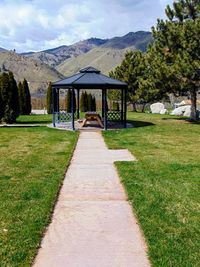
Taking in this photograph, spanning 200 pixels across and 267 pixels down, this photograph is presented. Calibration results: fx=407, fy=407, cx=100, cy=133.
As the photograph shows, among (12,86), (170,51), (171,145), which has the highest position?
(170,51)

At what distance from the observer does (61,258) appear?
14.5 ft

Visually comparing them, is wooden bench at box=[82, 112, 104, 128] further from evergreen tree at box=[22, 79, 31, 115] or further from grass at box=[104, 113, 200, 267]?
evergreen tree at box=[22, 79, 31, 115]

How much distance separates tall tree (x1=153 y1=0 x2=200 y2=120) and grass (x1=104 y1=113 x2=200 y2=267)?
31.2 ft

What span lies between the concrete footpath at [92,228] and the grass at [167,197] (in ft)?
0.64

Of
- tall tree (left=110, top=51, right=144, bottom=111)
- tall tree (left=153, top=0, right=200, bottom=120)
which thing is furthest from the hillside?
tall tree (left=153, top=0, right=200, bottom=120)

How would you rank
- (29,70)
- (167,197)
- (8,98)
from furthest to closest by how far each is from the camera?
(29,70) → (8,98) → (167,197)

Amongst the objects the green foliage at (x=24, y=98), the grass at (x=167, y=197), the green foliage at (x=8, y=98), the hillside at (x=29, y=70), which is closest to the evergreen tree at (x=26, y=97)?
the green foliage at (x=24, y=98)

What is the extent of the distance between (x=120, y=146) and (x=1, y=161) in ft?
15.3

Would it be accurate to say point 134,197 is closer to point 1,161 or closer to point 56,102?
point 1,161

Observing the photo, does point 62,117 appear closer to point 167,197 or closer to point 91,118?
point 91,118

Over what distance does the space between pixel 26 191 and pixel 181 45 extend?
18834 millimetres

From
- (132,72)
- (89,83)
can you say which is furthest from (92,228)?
(132,72)

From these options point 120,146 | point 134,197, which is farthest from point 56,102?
point 134,197

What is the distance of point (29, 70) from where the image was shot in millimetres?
133125
